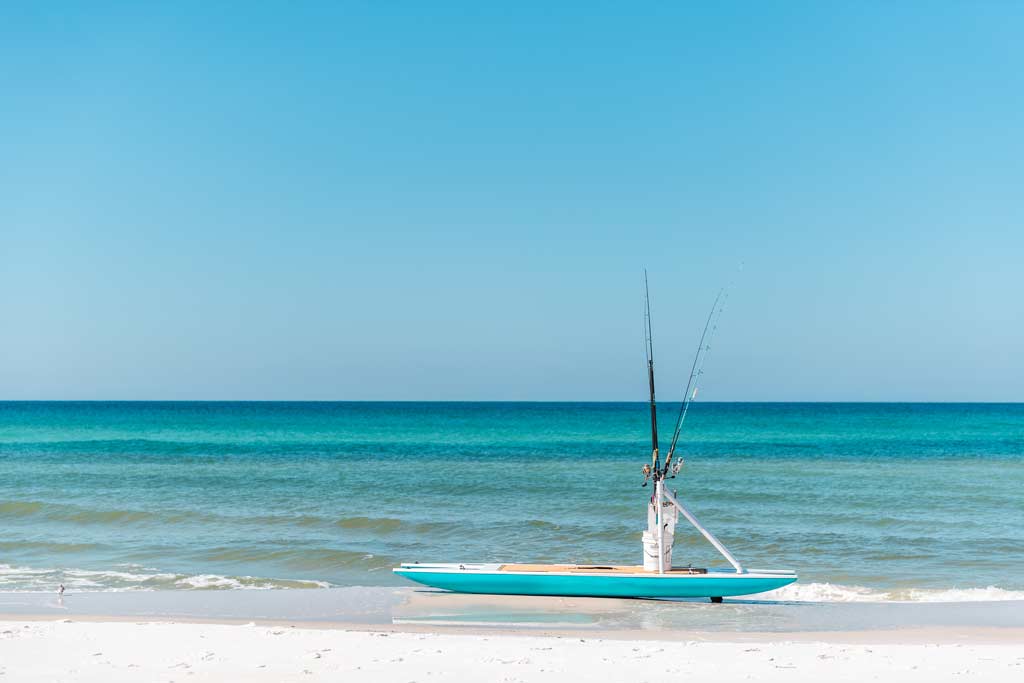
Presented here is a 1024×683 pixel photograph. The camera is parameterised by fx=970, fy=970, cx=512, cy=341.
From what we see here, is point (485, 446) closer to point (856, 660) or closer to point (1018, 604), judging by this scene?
point (1018, 604)

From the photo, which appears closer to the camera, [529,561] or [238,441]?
[529,561]

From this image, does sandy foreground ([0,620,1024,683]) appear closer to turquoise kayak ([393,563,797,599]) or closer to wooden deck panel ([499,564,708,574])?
turquoise kayak ([393,563,797,599])

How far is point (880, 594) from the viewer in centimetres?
1388

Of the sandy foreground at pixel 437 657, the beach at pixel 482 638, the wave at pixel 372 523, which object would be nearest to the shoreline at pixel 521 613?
the beach at pixel 482 638

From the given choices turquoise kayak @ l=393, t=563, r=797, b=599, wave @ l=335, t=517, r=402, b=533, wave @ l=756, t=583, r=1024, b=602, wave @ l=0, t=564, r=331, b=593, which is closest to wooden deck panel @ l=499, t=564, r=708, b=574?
turquoise kayak @ l=393, t=563, r=797, b=599

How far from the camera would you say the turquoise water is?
50.7ft

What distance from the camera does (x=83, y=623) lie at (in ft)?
35.8

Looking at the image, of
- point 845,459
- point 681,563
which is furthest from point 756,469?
point 681,563

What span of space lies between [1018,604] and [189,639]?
→ 10.6m

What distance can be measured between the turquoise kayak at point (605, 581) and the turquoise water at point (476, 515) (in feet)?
5.92

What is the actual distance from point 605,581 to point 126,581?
23.6 feet

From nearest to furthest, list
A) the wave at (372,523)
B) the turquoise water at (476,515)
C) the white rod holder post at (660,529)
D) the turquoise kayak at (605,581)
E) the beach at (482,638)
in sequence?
the beach at (482,638)
the turquoise kayak at (605,581)
the white rod holder post at (660,529)
the turquoise water at (476,515)
the wave at (372,523)

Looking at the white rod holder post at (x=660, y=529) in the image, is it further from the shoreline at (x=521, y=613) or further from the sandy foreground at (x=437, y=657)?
the sandy foreground at (x=437, y=657)

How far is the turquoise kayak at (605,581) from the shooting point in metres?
12.8
